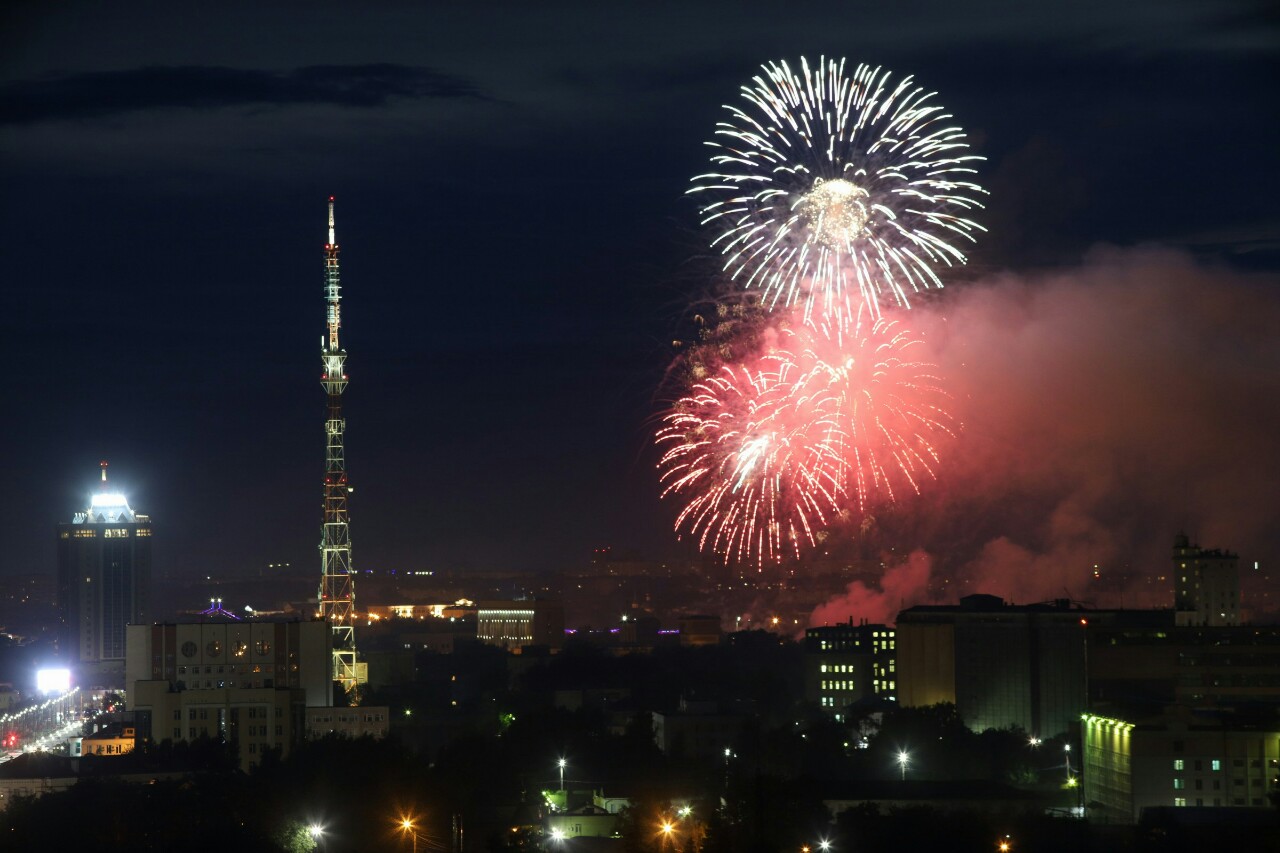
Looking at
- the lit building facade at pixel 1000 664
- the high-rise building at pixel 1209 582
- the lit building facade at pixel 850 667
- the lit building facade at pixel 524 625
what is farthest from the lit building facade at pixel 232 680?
the lit building facade at pixel 524 625

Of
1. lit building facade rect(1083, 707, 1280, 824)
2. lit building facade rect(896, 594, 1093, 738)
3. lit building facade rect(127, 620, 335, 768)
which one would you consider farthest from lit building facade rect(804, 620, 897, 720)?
lit building facade rect(1083, 707, 1280, 824)

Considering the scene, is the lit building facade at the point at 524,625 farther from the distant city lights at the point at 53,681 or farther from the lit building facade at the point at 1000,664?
the lit building facade at the point at 1000,664

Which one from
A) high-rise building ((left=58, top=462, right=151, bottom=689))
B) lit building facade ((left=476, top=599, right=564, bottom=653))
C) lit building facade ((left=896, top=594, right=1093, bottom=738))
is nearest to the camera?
lit building facade ((left=896, top=594, right=1093, bottom=738))

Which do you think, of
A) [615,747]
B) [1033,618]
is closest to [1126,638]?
[1033,618]

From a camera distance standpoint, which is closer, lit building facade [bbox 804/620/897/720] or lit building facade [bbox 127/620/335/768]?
lit building facade [bbox 127/620/335/768]

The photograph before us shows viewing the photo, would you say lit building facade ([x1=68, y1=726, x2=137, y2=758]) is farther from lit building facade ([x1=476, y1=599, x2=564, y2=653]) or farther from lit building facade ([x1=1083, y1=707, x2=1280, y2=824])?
lit building facade ([x1=476, y1=599, x2=564, y2=653])

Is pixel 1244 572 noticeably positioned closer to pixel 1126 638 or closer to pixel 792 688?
pixel 792 688
